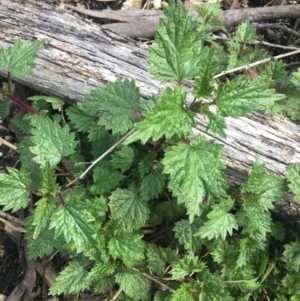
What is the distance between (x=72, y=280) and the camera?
8.02ft

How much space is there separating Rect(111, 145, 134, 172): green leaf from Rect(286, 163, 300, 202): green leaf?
824 mm

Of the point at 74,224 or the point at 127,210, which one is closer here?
the point at 74,224

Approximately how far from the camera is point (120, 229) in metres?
2.34

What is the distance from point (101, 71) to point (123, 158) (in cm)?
53

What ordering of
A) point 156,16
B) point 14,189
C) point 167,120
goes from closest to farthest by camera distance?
point 167,120 → point 14,189 → point 156,16

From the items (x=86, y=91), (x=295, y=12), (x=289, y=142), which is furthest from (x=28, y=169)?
(x=295, y=12)

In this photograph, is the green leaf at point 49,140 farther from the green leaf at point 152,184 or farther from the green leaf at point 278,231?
the green leaf at point 278,231

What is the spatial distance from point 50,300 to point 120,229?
78 centimetres

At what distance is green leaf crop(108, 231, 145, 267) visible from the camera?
90.2 inches

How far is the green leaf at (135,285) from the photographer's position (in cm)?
240

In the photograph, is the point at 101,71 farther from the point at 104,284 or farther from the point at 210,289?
the point at 210,289

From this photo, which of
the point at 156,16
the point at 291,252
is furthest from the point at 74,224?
the point at 156,16

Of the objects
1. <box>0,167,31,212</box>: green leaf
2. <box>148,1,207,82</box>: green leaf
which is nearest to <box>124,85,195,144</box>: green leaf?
<box>148,1,207,82</box>: green leaf

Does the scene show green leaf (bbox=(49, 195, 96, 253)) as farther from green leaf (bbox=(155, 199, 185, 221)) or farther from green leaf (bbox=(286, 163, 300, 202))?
green leaf (bbox=(286, 163, 300, 202))
